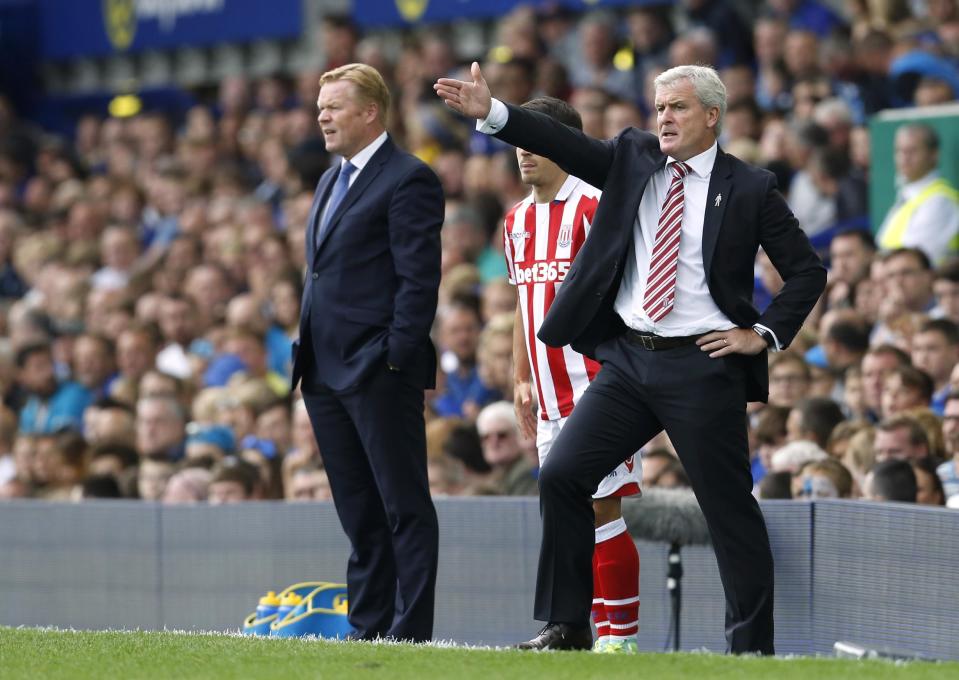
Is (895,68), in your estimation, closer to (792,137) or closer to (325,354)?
(792,137)

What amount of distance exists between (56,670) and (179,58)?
54.3 ft

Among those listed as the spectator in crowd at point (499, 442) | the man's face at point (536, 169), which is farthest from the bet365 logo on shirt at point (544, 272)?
the spectator in crowd at point (499, 442)

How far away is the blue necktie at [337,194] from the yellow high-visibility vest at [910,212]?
14.1ft

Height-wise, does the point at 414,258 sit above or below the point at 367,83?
below

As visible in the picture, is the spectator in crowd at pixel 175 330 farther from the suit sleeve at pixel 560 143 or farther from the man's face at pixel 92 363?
the suit sleeve at pixel 560 143

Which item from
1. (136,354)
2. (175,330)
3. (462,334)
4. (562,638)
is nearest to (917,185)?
(462,334)

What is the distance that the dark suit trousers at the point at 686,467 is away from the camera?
615cm

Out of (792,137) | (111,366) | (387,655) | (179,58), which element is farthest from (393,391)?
(179,58)

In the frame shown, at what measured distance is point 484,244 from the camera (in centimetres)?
1295

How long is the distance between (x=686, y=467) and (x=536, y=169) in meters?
1.48

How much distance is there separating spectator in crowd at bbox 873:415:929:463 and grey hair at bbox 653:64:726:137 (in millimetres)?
2414

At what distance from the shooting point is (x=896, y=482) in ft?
25.7

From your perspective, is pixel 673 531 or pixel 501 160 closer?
pixel 673 531

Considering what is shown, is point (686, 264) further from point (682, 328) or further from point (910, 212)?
point (910, 212)
